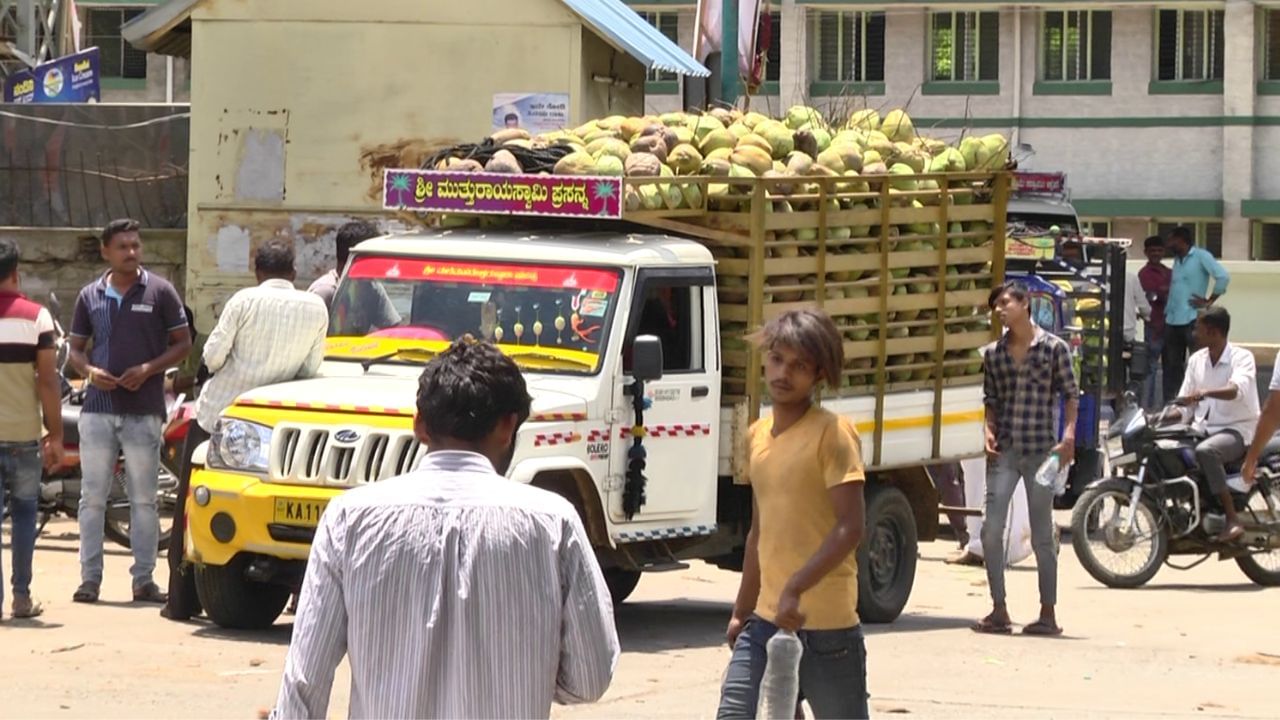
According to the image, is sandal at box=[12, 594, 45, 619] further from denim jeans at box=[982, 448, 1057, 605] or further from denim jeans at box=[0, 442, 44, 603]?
denim jeans at box=[982, 448, 1057, 605]

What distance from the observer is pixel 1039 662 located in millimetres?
10758

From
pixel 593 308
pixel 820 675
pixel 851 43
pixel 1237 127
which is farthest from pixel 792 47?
pixel 820 675

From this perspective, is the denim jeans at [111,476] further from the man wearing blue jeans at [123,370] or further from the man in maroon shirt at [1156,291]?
the man in maroon shirt at [1156,291]

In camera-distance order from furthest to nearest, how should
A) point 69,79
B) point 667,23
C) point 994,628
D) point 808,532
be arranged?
point 667,23, point 69,79, point 994,628, point 808,532

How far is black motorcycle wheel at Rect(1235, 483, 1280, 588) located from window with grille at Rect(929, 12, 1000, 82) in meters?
28.9

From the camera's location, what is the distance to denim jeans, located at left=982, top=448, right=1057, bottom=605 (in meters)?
11.6

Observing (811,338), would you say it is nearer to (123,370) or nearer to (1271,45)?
(123,370)

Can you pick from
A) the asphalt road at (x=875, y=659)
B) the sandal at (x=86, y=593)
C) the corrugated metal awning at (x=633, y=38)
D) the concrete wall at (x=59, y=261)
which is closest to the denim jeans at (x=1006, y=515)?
the asphalt road at (x=875, y=659)

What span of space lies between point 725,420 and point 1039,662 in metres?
1.97

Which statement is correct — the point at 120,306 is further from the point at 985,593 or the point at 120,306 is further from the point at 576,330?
the point at 985,593

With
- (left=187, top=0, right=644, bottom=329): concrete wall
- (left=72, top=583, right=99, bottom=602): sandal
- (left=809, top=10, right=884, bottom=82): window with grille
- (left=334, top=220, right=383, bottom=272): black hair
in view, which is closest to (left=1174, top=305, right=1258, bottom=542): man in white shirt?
(left=334, top=220, right=383, bottom=272): black hair

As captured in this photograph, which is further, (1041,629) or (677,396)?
(1041,629)

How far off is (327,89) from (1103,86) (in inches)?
961

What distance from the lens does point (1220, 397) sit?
46.6 ft
